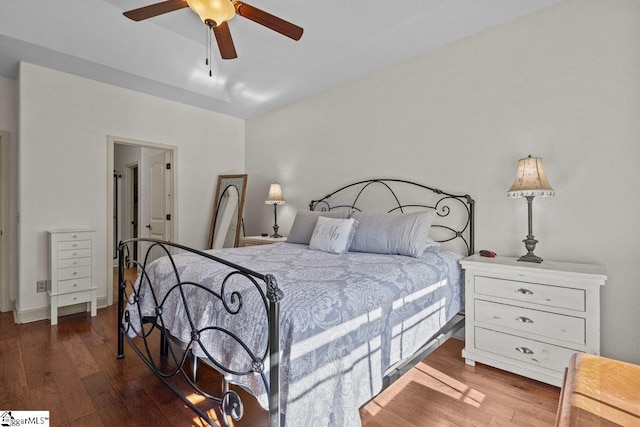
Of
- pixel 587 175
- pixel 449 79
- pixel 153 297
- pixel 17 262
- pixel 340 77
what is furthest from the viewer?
pixel 340 77

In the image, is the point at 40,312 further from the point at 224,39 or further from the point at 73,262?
the point at 224,39

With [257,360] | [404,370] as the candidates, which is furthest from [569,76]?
[257,360]

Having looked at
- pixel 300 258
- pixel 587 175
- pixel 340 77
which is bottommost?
pixel 300 258

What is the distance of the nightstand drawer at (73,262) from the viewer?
321 cm

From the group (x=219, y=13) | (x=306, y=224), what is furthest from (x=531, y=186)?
(x=219, y=13)

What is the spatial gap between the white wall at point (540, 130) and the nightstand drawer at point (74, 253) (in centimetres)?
302

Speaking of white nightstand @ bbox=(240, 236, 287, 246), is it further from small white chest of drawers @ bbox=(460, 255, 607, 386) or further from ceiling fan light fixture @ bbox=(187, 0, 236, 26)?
ceiling fan light fixture @ bbox=(187, 0, 236, 26)

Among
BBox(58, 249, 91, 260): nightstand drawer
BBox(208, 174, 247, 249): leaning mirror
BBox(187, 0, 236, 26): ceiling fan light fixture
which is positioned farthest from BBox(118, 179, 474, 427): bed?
BBox(208, 174, 247, 249): leaning mirror

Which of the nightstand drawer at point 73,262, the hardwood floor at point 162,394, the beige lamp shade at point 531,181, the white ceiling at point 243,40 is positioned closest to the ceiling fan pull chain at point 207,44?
the white ceiling at point 243,40

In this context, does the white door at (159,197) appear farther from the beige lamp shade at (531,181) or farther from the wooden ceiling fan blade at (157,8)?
the beige lamp shade at (531,181)

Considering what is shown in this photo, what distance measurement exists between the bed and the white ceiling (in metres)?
1.55

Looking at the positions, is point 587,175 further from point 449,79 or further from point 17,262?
point 17,262

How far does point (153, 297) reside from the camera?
2.00m

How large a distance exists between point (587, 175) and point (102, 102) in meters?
4.83
